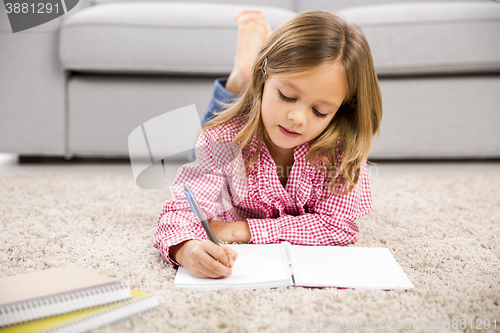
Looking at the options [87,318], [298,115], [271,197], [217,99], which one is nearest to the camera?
[87,318]

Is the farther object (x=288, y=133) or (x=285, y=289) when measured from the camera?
(x=288, y=133)

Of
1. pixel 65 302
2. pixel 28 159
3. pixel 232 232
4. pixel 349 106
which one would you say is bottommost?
pixel 28 159

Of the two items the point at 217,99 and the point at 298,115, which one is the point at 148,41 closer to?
the point at 217,99

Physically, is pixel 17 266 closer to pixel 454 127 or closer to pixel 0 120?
pixel 0 120

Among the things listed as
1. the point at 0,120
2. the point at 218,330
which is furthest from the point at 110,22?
the point at 218,330

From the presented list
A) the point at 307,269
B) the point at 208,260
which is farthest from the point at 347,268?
the point at 208,260

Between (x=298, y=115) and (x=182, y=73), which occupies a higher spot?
(x=298, y=115)

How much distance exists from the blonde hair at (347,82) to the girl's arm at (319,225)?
3 centimetres

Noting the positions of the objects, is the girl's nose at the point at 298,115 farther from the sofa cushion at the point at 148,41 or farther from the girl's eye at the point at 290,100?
the sofa cushion at the point at 148,41

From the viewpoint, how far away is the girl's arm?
0.77 meters

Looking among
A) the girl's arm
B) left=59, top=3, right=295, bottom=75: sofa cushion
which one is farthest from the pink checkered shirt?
left=59, top=3, right=295, bottom=75: sofa cushion

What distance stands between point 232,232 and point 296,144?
205mm

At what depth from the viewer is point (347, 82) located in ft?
2.55

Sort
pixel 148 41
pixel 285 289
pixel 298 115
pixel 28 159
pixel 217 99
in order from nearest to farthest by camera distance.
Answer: pixel 285 289, pixel 298 115, pixel 217 99, pixel 148 41, pixel 28 159
